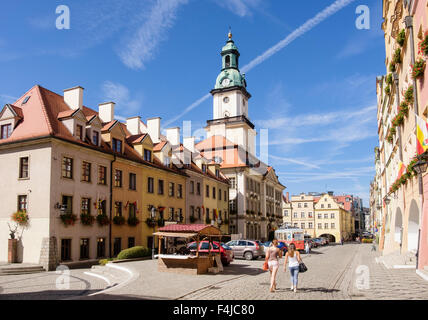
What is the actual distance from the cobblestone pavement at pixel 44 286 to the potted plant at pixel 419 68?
639 inches

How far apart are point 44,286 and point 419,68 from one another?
62.1 feet

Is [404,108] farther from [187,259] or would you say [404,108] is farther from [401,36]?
[187,259]

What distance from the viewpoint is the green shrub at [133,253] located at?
87.3 feet

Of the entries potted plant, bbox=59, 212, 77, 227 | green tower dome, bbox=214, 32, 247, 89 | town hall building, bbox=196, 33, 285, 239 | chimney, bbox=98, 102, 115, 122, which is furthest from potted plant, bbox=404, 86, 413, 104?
green tower dome, bbox=214, 32, 247, 89

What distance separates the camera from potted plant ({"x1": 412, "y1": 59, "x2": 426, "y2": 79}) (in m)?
16.0

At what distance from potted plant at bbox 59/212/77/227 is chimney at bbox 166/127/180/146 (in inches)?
850

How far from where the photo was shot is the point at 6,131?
2844 centimetres

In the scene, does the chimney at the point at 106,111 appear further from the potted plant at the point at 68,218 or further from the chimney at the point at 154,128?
the potted plant at the point at 68,218

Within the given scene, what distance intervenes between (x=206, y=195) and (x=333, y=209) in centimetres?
6591

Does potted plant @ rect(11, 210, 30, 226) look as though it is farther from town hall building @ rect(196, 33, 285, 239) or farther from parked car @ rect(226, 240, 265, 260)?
town hall building @ rect(196, 33, 285, 239)

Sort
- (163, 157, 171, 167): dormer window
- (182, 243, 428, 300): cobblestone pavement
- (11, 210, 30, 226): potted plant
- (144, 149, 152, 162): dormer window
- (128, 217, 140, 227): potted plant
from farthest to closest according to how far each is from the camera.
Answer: (163, 157, 171, 167): dormer window → (144, 149, 152, 162): dormer window → (128, 217, 140, 227): potted plant → (11, 210, 30, 226): potted plant → (182, 243, 428, 300): cobblestone pavement

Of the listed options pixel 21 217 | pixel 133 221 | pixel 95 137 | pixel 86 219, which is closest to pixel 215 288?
pixel 86 219
